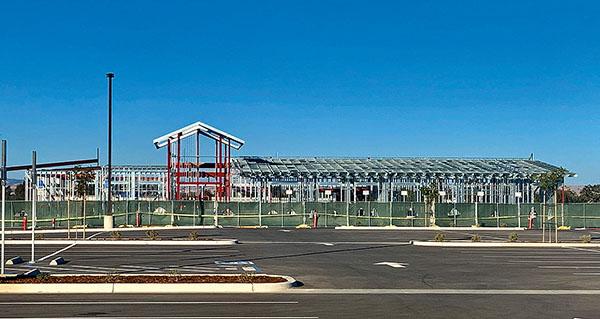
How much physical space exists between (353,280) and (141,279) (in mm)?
5443

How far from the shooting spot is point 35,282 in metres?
17.9

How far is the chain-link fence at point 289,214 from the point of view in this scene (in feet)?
173

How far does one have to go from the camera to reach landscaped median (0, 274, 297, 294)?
57.6 feet

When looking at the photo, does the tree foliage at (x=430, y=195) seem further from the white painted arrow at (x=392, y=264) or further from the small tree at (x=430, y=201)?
the white painted arrow at (x=392, y=264)

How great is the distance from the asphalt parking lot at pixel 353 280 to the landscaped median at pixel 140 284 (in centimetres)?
65

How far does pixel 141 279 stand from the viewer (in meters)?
18.7

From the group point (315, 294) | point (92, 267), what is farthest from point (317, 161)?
point (315, 294)

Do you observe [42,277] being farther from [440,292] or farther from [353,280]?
[440,292]

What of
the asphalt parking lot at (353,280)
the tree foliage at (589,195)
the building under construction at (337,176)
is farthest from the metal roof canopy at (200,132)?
the tree foliage at (589,195)

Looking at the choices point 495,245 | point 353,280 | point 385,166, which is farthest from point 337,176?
point 353,280

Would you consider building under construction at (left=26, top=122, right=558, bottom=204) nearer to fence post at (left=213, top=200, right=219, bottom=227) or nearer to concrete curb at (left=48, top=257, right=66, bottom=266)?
fence post at (left=213, top=200, right=219, bottom=227)

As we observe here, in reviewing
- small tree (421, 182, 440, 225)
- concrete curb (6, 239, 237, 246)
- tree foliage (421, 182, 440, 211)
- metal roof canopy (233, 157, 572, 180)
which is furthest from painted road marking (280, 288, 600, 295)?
metal roof canopy (233, 157, 572, 180)

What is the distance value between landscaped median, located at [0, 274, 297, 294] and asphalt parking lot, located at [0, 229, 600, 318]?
0.65 metres

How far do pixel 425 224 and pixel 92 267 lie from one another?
35.7 meters
